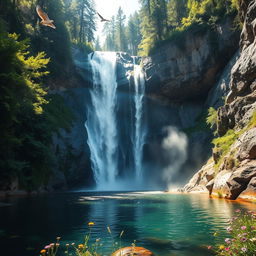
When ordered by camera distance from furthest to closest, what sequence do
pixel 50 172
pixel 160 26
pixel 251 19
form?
pixel 160 26, pixel 50 172, pixel 251 19

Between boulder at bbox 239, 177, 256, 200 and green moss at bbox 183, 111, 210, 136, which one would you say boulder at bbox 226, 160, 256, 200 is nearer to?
boulder at bbox 239, 177, 256, 200

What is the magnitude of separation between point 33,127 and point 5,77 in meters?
10.1

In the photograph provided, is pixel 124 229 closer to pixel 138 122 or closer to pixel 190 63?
pixel 138 122

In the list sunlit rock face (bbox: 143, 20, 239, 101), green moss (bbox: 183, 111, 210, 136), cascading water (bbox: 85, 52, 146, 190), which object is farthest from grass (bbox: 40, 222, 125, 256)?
sunlit rock face (bbox: 143, 20, 239, 101)

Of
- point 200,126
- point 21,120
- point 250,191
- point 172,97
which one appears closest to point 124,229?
point 250,191

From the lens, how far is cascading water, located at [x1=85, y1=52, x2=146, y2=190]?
123 feet

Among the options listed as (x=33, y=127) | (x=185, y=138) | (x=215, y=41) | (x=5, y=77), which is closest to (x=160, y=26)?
(x=215, y=41)

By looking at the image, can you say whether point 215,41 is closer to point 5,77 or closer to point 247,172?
point 247,172

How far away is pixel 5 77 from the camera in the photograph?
16.2 meters

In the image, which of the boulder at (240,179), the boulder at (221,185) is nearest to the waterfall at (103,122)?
the boulder at (221,185)

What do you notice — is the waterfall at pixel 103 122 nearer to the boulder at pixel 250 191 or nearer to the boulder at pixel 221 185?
the boulder at pixel 221 185

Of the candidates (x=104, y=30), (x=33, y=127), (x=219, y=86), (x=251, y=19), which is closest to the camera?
(x=251, y=19)

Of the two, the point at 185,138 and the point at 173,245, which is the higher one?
the point at 185,138

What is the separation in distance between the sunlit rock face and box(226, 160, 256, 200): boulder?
24025mm
